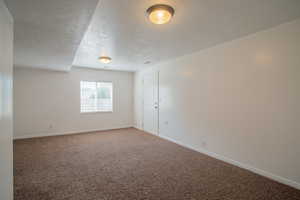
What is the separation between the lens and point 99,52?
3678 mm

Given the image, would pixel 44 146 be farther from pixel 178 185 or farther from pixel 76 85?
pixel 178 185

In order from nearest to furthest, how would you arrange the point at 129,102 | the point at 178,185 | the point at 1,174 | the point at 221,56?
the point at 1,174 < the point at 178,185 < the point at 221,56 < the point at 129,102

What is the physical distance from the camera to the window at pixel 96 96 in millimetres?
5664

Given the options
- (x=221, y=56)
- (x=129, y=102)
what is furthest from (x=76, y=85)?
(x=221, y=56)

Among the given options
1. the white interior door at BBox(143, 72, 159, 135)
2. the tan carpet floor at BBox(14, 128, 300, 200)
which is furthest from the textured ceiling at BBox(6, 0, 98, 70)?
the white interior door at BBox(143, 72, 159, 135)

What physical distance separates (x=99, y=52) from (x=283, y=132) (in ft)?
13.1

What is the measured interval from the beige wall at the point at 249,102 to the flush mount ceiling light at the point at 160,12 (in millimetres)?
1746

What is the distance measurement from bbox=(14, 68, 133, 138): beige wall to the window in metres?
0.17

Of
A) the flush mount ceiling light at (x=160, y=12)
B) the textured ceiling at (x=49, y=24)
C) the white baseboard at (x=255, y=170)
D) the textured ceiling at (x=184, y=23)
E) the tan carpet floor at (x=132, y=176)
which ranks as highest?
the textured ceiling at (x=184, y=23)

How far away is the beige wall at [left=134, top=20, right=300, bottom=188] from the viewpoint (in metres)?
2.20

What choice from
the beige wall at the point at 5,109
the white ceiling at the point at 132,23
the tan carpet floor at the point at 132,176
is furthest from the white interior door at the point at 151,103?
the beige wall at the point at 5,109

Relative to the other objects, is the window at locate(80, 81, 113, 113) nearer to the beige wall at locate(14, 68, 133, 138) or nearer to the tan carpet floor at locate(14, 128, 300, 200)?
the beige wall at locate(14, 68, 133, 138)

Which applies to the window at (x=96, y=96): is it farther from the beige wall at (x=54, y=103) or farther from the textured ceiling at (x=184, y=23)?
the textured ceiling at (x=184, y=23)

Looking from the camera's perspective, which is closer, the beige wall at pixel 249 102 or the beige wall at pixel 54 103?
the beige wall at pixel 249 102
